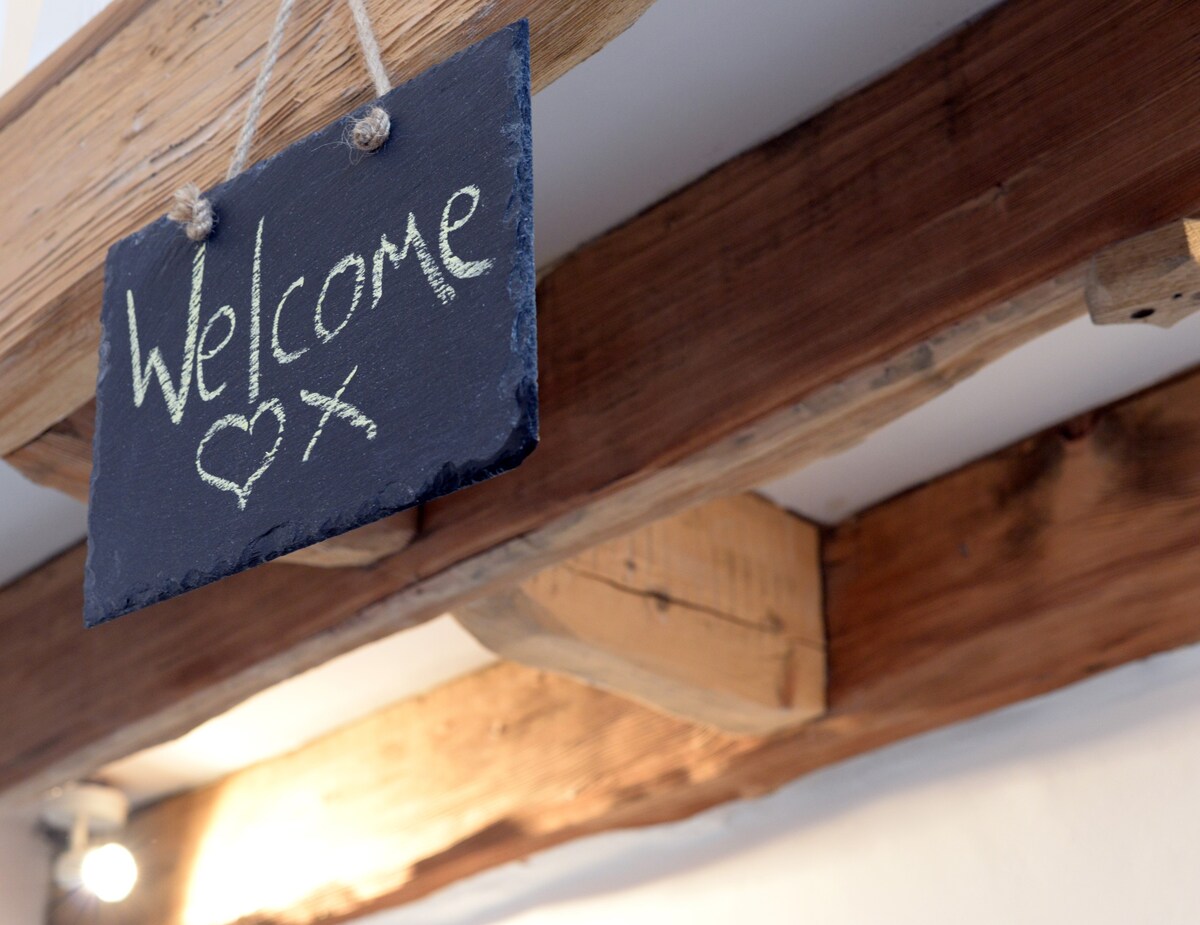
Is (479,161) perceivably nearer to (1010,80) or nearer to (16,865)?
(1010,80)

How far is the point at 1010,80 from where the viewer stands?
121 centimetres

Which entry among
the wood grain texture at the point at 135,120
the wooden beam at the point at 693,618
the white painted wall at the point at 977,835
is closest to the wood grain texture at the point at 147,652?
the wooden beam at the point at 693,618

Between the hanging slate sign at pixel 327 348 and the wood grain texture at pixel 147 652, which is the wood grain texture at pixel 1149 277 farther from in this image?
the wood grain texture at pixel 147 652

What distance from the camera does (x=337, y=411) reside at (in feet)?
2.67

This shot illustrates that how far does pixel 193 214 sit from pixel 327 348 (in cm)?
17

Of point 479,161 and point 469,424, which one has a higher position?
point 479,161

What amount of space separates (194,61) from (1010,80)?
588mm

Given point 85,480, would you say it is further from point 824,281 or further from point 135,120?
point 824,281

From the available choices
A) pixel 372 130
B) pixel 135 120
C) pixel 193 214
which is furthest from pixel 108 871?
pixel 372 130

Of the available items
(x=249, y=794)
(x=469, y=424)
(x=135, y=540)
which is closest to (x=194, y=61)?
(x=135, y=540)

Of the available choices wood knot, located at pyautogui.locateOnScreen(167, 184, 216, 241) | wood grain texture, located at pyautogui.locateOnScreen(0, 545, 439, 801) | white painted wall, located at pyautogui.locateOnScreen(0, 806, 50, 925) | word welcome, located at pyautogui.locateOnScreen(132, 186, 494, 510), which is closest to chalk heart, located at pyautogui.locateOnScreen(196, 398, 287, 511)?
word welcome, located at pyautogui.locateOnScreen(132, 186, 494, 510)

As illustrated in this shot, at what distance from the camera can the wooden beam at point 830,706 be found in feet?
5.32

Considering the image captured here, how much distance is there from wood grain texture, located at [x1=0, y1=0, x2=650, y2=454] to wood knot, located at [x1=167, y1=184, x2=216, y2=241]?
0.34ft

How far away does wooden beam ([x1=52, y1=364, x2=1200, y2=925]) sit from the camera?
1623 mm
